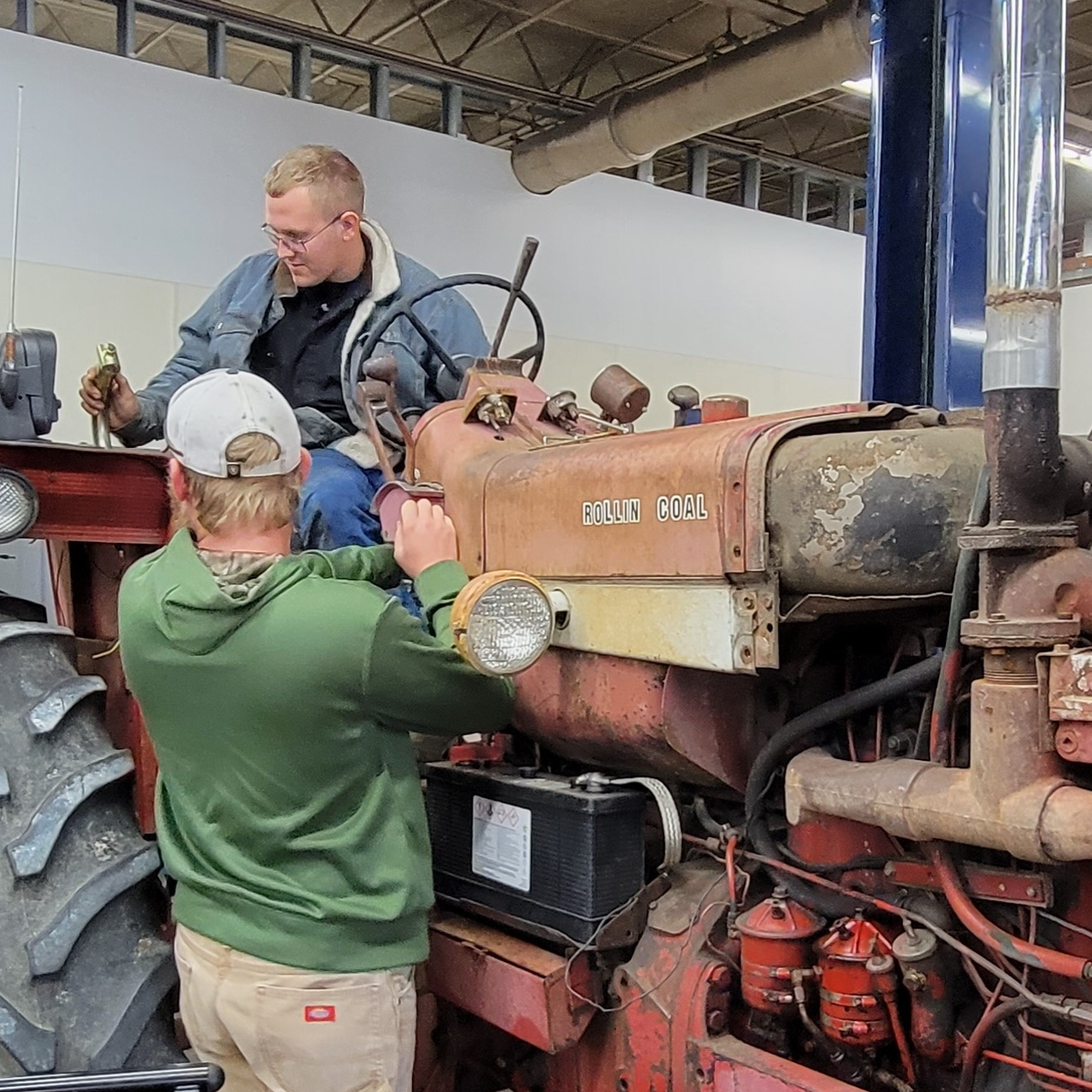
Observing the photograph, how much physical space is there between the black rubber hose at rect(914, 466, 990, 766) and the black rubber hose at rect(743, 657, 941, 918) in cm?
7

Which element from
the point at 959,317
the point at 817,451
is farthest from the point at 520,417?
the point at 959,317

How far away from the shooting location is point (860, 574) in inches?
63.2

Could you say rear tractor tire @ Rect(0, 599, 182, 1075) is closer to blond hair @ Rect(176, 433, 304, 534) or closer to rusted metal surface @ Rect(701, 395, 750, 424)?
blond hair @ Rect(176, 433, 304, 534)

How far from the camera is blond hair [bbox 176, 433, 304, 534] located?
5.95ft

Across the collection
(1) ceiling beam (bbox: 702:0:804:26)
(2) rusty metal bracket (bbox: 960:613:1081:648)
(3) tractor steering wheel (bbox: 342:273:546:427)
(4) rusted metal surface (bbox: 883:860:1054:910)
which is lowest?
(4) rusted metal surface (bbox: 883:860:1054:910)

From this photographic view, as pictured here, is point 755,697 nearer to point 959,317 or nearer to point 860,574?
point 860,574

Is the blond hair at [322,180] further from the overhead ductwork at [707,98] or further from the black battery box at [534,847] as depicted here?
the overhead ductwork at [707,98]

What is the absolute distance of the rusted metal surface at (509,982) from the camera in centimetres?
188

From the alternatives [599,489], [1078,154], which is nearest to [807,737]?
[599,489]

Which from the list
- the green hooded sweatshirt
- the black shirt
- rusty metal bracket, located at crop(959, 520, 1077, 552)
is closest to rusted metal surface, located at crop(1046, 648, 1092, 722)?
rusty metal bracket, located at crop(959, 520, 1077, 552)

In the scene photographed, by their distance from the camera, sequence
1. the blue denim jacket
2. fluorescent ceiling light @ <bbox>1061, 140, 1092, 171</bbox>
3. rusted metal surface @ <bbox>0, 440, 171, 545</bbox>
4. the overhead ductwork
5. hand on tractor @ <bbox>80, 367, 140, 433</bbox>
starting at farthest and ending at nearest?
fluorescent ceiling light @ <bbox>1061, 140, 1092, 171</bbox>, the overhead ductwork, the blue denim jacket, hand on tractor @ <bbox>80, 367, 140, 433</bbox>, rusted metal surface @ <bbox>0, 440, 171, 545</bbox>

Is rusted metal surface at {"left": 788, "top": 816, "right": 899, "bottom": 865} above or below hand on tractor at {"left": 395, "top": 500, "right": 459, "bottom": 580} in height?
below

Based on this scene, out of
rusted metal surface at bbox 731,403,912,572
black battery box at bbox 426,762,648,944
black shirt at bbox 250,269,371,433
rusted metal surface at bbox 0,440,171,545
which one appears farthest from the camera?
black shirt at bbox 250,269,371,433

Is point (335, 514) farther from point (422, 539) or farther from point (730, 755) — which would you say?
point (730, 755)
